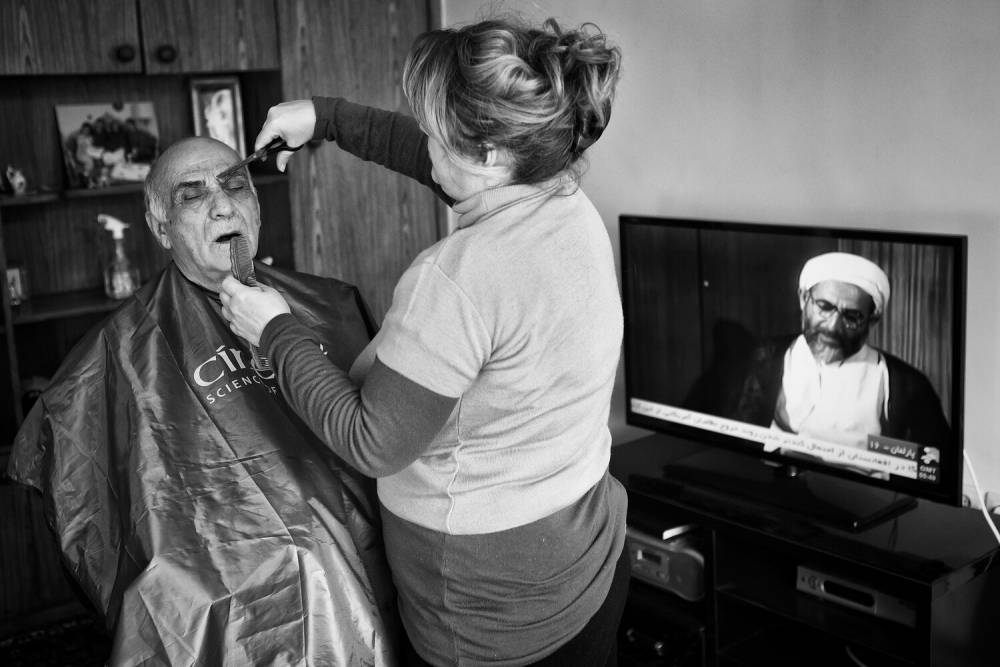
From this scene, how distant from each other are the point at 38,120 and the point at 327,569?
7.07 ft

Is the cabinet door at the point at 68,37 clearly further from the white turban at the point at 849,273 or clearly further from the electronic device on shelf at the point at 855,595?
the electronic device on shelf at the point at 855,595

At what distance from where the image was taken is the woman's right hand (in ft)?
5.46

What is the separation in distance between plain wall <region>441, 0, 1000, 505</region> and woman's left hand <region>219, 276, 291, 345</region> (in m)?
1.53

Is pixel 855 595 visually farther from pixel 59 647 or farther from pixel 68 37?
pixel 68 37

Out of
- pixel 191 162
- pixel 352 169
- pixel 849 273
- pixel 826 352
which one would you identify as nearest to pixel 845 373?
pixel 826 352

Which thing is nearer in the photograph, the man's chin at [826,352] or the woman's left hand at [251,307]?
the woman's left hand at [251,307]

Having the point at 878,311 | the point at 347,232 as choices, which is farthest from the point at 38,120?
the point at 878,311

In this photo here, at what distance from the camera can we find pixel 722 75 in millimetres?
2627

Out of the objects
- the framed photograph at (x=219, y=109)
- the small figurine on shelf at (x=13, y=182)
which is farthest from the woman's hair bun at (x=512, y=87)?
the framed photograph at (x=219, y=109)

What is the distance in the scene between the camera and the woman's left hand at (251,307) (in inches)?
52.8

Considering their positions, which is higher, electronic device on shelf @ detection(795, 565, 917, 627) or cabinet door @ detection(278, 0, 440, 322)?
cabinet door @ detection(278, 0, 440, 322)

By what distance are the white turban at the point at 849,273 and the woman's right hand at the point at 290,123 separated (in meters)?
1.17

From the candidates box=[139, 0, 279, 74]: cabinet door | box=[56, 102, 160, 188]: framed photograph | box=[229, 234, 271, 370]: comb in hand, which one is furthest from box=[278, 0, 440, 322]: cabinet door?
box=[229, 234, 271, 370]: comb in hand

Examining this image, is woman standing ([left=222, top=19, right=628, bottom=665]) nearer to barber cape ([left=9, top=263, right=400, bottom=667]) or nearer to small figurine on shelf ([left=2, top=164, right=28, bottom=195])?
barber cape ([left=9, top=263, right=400, bottom=667])
